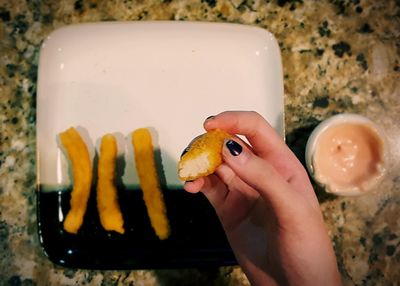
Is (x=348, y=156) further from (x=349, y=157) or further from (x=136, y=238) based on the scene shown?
(x=136, y=238)

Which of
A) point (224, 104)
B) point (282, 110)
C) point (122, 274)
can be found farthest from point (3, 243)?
point (282, 110)

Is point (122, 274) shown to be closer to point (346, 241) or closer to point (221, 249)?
point (221, 249)

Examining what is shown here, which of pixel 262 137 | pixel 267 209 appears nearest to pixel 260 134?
pixel 262 137

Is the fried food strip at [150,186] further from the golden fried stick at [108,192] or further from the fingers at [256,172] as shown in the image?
the fingers at [256,172]

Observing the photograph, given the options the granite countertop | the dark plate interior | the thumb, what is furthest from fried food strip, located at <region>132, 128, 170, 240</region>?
the thumb

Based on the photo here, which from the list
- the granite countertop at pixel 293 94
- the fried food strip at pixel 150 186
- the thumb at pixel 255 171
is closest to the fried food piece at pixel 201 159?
the thumb at pixel 255 171

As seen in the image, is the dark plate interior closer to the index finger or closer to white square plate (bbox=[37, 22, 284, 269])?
white square plate (bbox=[37, 22, 284, 269])
